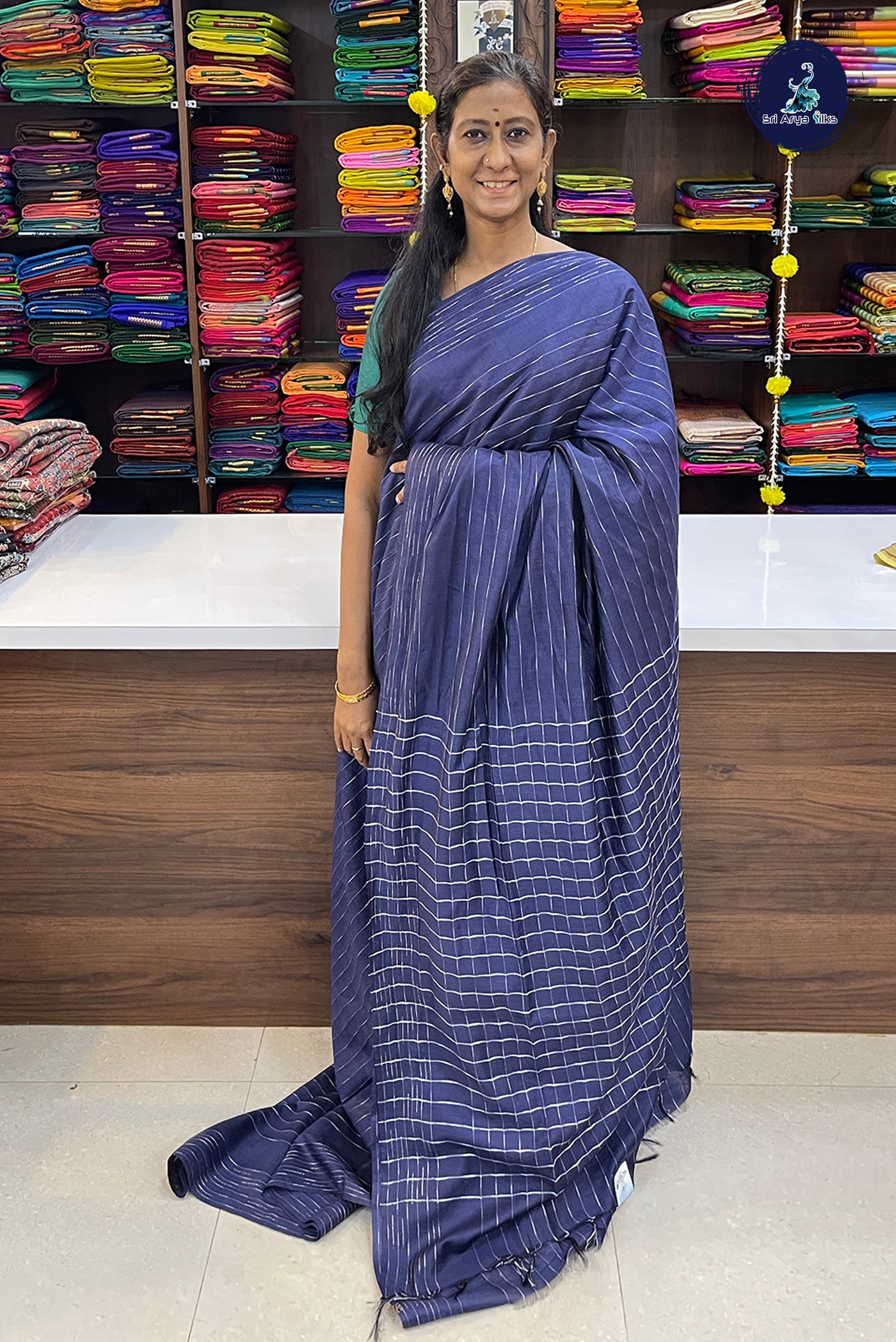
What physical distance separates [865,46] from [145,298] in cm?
212

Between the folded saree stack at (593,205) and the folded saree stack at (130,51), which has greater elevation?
the folded saree stack at (130,51)

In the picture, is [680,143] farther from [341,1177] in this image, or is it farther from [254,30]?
[341,1177]

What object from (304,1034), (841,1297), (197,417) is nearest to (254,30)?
(197,417)

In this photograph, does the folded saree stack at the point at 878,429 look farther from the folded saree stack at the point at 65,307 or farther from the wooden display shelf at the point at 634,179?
the folded saree stack at the point at 65,307

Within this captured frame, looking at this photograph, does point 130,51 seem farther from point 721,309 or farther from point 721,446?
point 721,446

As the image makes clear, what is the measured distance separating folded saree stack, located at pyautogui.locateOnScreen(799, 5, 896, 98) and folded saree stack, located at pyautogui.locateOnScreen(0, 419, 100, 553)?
7.91 feet

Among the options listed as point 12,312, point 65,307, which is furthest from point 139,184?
point 12,312

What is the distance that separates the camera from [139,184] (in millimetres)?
3766

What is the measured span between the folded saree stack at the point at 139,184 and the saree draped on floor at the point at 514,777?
2291mm

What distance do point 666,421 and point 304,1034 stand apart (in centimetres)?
121

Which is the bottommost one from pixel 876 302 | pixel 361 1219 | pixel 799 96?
pixel 361 1219

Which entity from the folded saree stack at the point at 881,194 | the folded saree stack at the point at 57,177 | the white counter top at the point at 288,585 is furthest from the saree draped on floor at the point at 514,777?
the folded saree stack at the point at 57,177

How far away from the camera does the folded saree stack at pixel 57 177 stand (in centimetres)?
377

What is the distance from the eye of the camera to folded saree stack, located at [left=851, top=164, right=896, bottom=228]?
375 centimetres
